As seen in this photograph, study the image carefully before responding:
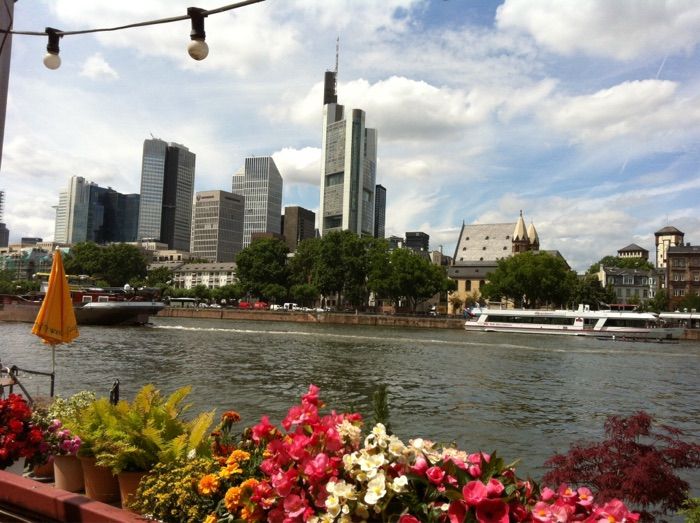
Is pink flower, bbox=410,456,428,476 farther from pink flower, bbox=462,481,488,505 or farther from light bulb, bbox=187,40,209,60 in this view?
light bulb, bbox=187,40,209,60

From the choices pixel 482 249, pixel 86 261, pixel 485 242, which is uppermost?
pixel 485 242

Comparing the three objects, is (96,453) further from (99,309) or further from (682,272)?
(682,272)

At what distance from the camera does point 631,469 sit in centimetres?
679

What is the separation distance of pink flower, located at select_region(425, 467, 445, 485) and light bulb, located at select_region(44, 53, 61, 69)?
784 cm

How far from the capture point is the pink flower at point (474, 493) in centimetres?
319

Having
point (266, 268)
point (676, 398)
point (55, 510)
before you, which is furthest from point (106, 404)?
point (266, 268)

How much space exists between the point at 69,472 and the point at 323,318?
97142 millimetres


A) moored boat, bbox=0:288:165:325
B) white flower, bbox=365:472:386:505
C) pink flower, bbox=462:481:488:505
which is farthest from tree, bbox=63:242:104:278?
pink flower, bbox=462:481:488:505

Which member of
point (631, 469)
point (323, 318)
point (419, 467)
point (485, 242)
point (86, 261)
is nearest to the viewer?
point (419, 467)

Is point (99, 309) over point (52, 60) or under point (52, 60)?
under

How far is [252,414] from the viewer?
1675 centimetres

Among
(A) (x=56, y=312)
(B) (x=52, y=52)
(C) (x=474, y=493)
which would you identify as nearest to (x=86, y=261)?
(A) (x=56, y=312)

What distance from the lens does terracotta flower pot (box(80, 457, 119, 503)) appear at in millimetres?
5680

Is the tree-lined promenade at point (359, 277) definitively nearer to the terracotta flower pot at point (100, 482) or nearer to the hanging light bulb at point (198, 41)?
the hanging light bulb at point (198, 41)
